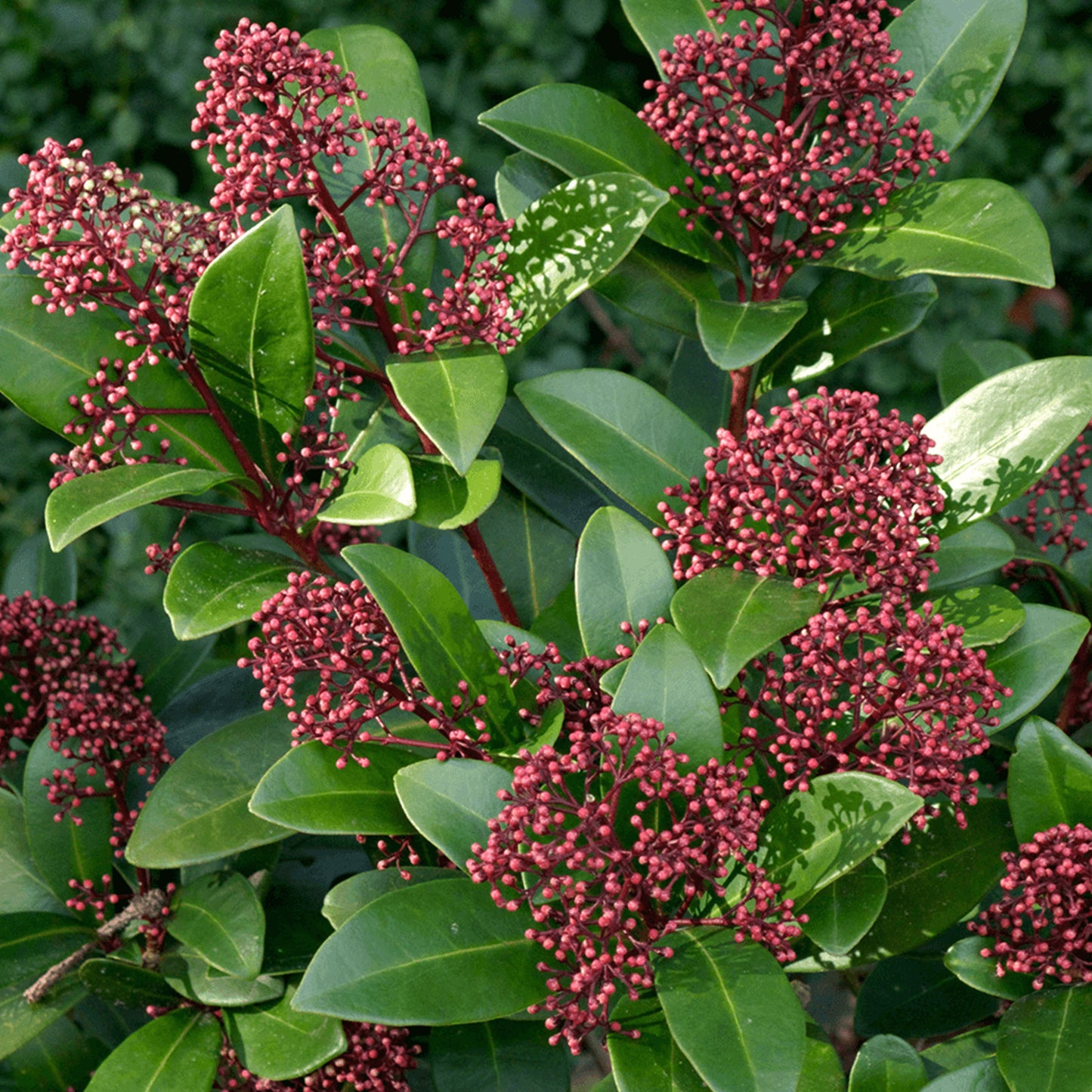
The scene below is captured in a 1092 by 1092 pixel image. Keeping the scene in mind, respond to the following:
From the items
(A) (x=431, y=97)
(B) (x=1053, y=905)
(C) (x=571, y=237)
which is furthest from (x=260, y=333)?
(A) (x=431, y=97)

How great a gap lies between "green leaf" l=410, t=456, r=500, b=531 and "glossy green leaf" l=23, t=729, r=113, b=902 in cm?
50

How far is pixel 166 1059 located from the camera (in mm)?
1232

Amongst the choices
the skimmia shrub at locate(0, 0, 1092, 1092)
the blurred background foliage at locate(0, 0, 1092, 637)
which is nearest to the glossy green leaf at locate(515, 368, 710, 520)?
the skimmia shrub at locate(0, 0, 1092, 1092)

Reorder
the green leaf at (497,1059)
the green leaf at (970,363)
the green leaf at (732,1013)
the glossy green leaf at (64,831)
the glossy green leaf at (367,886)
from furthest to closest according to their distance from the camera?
1. the green leaf at (970,363)
2. the glossy green leaf at (64,831)
3. the green leaf at (497,1059)
4. the glossy green leaf at (367,886)
5. the green leaf at (732,1013)

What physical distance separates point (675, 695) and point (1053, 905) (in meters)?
0.36

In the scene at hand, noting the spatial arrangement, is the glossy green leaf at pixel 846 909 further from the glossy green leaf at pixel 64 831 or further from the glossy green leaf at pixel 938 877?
the glossy green leaf at pixel 64 831

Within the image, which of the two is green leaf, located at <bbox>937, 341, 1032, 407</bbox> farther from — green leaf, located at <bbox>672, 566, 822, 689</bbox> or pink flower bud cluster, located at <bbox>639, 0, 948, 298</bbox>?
green leaf, located at <bbox>672, 566, 822, 689</bbox>

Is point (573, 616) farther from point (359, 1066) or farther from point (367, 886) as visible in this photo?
point (359, 1066)

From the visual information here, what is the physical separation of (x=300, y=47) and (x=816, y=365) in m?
0.59

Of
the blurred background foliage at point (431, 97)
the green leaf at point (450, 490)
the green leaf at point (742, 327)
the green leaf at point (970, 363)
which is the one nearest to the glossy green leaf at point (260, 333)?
the green leaf at point (450, 490)

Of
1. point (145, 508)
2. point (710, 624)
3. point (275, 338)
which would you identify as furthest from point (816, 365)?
point (145, 508)

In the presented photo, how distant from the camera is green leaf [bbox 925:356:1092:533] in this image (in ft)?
3.72

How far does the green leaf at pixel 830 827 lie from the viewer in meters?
0.97

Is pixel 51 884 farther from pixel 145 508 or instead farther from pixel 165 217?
pixel 145 508
